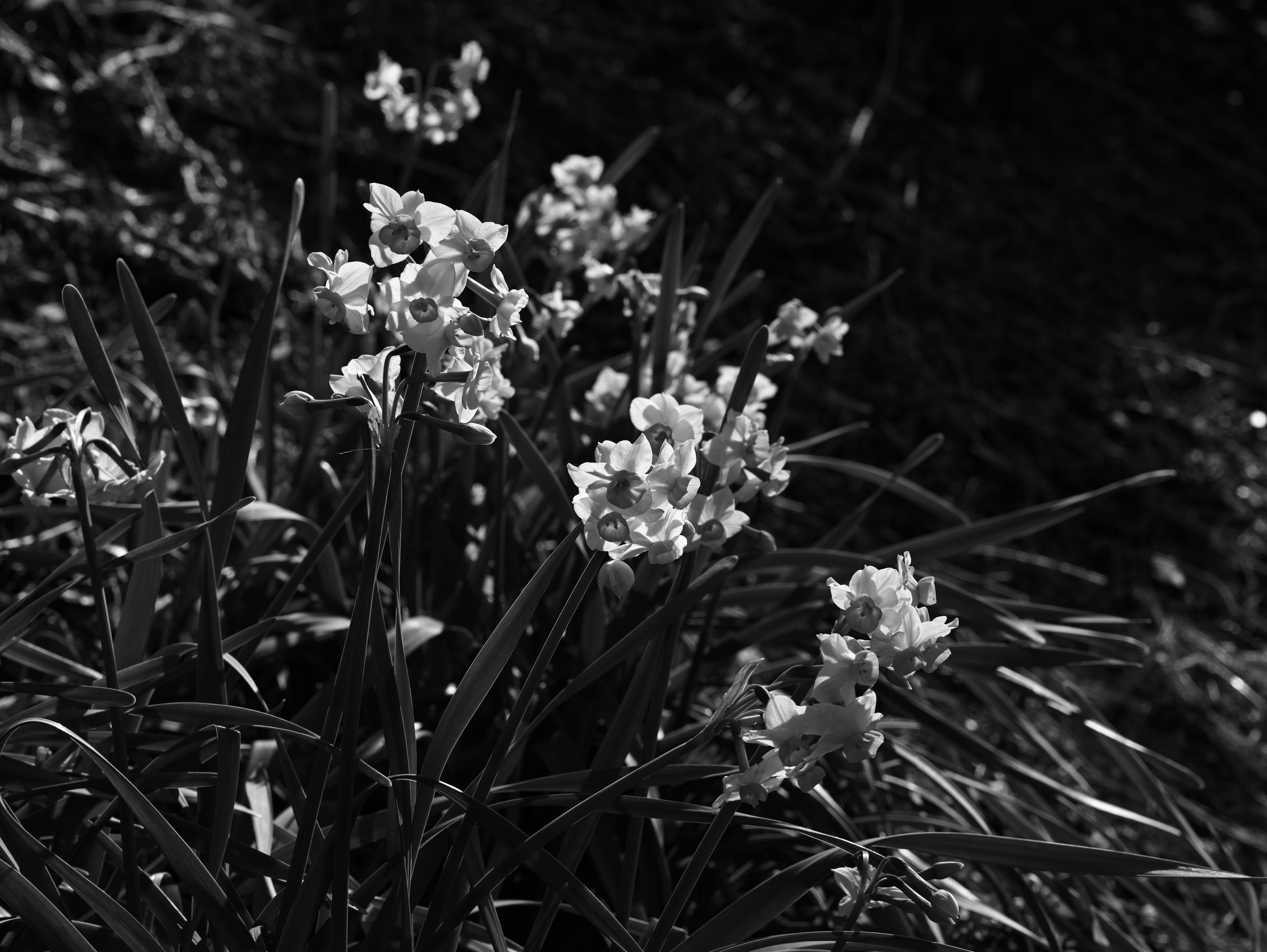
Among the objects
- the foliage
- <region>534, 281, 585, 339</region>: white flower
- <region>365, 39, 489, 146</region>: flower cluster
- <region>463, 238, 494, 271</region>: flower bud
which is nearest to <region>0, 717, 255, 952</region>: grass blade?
the foliage

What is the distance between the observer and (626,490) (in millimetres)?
988

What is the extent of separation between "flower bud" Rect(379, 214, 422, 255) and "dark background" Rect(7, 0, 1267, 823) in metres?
1.46

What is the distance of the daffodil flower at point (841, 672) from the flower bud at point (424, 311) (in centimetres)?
46

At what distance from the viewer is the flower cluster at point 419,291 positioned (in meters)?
0.96

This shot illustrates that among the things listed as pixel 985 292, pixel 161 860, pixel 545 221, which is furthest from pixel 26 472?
pixel 985 292

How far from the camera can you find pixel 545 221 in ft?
6.67

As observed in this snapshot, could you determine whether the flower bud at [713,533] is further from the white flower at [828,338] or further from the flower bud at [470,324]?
the white flower at [828,338]

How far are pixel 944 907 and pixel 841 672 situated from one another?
0.25 metres

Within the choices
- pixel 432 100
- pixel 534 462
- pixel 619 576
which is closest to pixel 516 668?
pixel 534 462

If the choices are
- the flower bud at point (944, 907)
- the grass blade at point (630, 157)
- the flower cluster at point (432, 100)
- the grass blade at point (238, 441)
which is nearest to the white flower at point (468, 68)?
the flower cluster at point (432, 100)

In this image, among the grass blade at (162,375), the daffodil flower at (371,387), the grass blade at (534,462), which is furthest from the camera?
the grass blade at (534,462)

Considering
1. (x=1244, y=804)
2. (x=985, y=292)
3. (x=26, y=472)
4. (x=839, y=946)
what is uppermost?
(x=26, y=472)

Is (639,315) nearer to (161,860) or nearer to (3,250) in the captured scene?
(161,860)

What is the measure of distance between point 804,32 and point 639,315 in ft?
10.7
